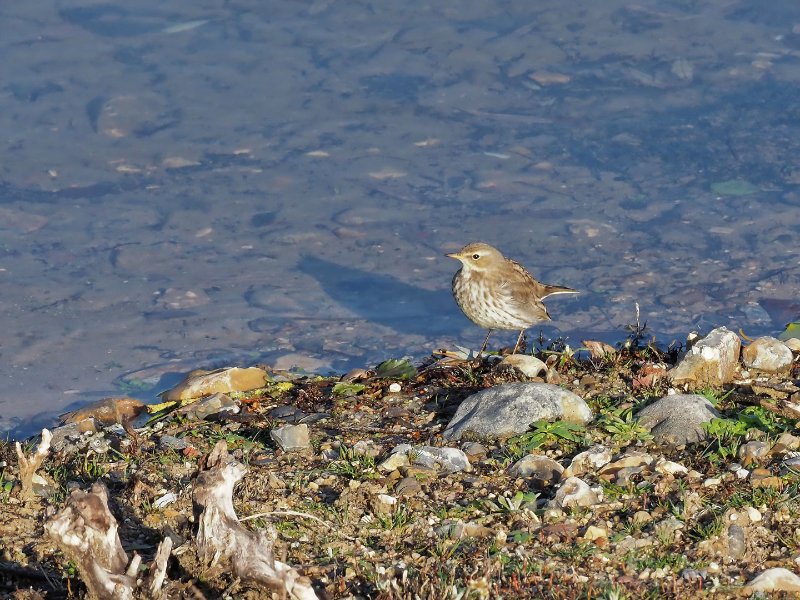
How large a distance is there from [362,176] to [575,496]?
28.7ft

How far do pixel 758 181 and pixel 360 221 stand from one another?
5066mm

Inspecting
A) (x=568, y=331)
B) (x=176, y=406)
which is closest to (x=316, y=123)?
(x=568, y=331)

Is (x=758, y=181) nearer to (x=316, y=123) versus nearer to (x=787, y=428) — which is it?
(x=316, y=123)

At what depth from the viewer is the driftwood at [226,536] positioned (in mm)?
4738

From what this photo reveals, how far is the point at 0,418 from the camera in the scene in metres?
9.44

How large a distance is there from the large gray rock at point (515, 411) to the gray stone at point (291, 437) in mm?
860

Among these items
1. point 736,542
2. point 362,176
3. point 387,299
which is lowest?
point 387,299

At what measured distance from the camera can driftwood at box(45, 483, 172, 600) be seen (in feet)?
15.2

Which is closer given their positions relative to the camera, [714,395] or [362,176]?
[714,395]

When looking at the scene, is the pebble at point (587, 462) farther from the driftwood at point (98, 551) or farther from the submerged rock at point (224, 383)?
the submerged rock at point (224, 383)

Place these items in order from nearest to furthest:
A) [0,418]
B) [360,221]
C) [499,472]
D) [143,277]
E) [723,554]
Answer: [723,554] < [499,472] < [0,418] < [143,277] < [360,221]

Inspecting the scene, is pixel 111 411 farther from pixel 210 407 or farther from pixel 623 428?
pixel 623 428

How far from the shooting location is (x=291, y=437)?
6.51m

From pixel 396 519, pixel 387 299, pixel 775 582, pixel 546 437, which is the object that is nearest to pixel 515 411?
pixel 546 437
